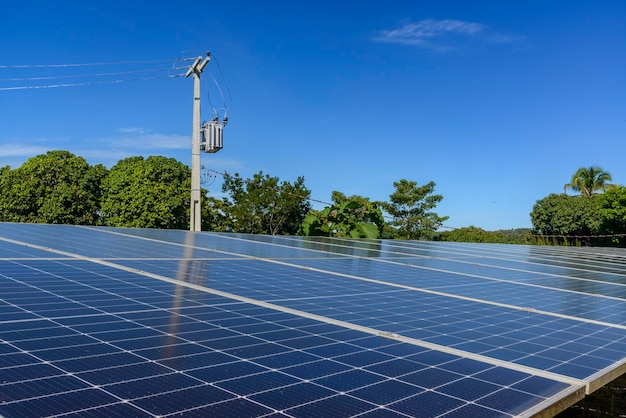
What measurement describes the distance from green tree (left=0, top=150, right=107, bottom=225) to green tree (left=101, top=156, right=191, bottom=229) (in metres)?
1.15

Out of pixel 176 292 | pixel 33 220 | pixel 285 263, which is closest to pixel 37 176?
pixel 33 220

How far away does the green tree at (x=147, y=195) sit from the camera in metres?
38.4

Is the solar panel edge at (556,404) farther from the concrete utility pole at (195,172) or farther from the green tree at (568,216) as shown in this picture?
the green tree at (568,216)

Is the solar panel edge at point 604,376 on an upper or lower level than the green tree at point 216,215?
lower

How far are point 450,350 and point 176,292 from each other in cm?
261

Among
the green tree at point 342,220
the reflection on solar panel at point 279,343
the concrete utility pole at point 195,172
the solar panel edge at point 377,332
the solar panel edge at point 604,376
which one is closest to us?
the reflection on solar panel at point 279,343

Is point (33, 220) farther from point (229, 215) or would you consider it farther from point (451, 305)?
point (451, 305)

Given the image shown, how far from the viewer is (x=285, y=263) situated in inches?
332

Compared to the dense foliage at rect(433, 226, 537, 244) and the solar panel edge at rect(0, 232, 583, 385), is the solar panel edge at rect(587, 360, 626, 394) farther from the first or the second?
the dense foliage at rect(433, 226, 537, 244)

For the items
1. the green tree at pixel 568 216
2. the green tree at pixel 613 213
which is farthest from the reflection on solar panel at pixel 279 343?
the green tree at pixel 568 216

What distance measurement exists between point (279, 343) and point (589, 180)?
2434 inches

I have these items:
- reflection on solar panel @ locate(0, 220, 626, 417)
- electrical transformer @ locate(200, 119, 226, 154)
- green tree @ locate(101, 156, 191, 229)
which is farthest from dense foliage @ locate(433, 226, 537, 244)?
reflection on solar panel @ locate(0, 220, 626, 417)

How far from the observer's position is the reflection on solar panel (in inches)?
105

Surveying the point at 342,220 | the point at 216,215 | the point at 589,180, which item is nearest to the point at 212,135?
the point at 342,220
